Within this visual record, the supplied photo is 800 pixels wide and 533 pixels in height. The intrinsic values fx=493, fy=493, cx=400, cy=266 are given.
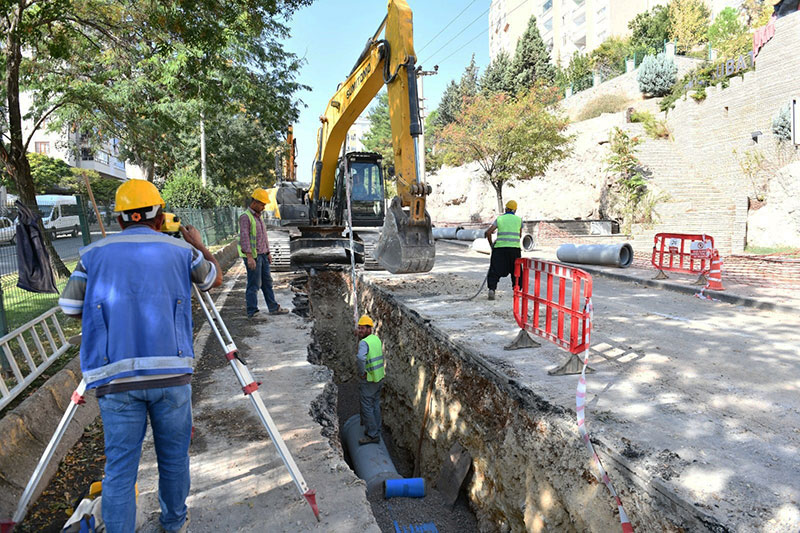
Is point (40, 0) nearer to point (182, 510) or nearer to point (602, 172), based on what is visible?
point (182, 510)

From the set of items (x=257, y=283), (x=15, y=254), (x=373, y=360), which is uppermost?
(x=15, y=254)

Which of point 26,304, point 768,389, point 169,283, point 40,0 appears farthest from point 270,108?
point 768,389

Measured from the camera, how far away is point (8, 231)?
17.5ft

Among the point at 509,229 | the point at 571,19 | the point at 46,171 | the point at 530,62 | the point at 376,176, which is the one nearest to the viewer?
the point at 509,229

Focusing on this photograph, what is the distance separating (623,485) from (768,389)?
2.41 meters

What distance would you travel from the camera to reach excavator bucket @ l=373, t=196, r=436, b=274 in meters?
7.31

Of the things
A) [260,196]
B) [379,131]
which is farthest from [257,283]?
[379,131]

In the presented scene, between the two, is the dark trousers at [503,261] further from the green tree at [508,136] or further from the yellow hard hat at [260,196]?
the green tree at [508,136]

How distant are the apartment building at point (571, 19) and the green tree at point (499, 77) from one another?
26.6 feet

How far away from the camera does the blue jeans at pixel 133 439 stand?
2486 mm

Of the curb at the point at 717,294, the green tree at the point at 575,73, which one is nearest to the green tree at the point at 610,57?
the green tree at the point at 575,73

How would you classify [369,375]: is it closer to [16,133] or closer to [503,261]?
[503,261]

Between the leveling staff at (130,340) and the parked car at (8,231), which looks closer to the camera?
the leveling staff at (130,340)

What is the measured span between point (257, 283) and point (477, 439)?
15.2ft
